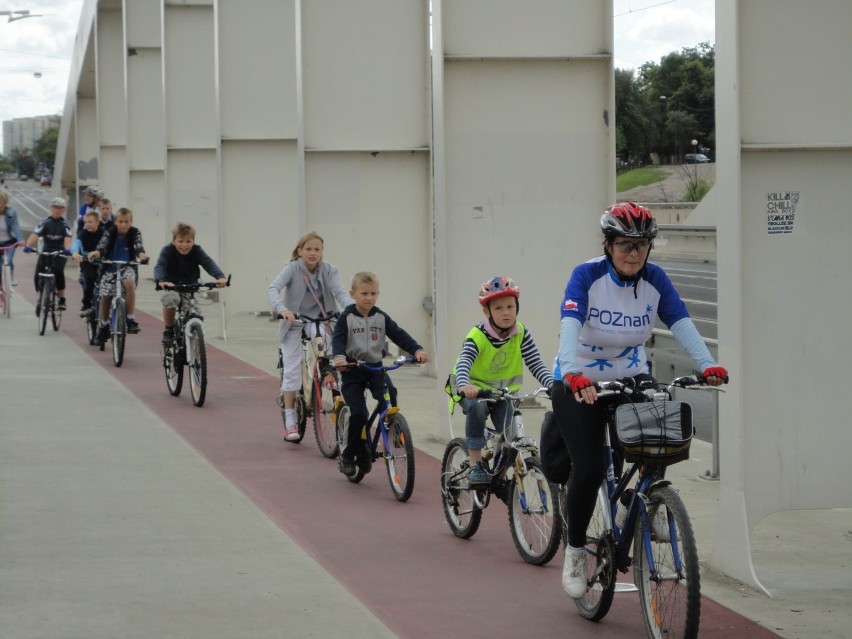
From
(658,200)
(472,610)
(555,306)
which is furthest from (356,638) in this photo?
(658,200)

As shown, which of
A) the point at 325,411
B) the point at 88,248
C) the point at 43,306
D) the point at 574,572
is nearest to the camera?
the point at 574,572

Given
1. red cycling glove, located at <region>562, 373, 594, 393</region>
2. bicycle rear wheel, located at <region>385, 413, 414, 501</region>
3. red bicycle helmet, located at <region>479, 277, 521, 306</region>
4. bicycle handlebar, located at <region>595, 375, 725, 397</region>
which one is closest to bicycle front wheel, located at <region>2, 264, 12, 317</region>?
bicycle rear wheel, located at <region>385, 413, 414, 501</region>

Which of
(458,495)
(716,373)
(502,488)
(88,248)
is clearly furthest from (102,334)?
(716,373)

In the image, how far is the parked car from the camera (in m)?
17.5

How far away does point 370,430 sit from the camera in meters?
10.0

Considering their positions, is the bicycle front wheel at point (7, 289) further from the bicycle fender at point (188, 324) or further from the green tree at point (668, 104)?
the green tree at point (668, 104)

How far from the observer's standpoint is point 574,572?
6605 mm

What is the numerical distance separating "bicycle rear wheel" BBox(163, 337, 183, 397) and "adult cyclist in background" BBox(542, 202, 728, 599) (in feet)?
28.4

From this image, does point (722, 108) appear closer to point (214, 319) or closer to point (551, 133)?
point (551, 133)

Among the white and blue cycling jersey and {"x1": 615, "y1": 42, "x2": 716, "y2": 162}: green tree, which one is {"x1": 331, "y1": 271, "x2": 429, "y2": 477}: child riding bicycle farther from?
{"x1": 615, "y1": 42, "x2": 716, "y2": 162}: green tree

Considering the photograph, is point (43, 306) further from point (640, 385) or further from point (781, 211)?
point (640, 385)

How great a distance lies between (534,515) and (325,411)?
12.5 ft

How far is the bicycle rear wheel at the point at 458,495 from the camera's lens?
8.33 m

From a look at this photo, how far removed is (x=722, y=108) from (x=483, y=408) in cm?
203
